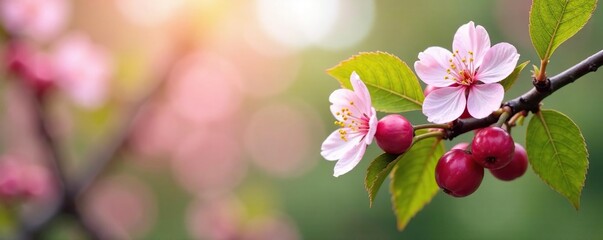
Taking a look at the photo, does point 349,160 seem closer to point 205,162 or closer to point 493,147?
point 493,147

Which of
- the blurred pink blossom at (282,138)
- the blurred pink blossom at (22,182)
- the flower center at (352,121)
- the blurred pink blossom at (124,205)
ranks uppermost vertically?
the flower center at (352,121)

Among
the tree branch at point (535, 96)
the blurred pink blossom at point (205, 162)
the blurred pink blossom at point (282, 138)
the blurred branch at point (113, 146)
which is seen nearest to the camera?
the tree branch at point (535, 96)

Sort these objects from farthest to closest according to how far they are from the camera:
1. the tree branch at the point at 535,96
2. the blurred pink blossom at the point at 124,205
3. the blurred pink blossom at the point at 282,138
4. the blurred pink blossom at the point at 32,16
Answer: the blurred pink blossom at the point at 282,138 → the blurred pink blossom at the point at 124,205 → the blurred pink blossom at the point at 32,16 → the tree branch at the point at 535,96

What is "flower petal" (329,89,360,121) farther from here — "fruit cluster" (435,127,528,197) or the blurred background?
the blurred background

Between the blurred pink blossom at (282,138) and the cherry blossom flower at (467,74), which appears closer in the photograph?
the cherry blossom flower at (467,74)

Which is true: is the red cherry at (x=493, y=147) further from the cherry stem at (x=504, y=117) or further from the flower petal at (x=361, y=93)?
the flower petal at (x=361, y=93)

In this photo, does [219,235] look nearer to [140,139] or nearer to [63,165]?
[140,139]

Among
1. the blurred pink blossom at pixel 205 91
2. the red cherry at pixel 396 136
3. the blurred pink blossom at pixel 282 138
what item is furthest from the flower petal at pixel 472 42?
the blurred pink blossom at pixel 282 138

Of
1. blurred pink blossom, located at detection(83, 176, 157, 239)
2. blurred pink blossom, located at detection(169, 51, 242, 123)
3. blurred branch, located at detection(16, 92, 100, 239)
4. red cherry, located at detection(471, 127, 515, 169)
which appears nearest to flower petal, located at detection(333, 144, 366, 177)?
red cherry, located at detection(471, 127, 515, 169)
